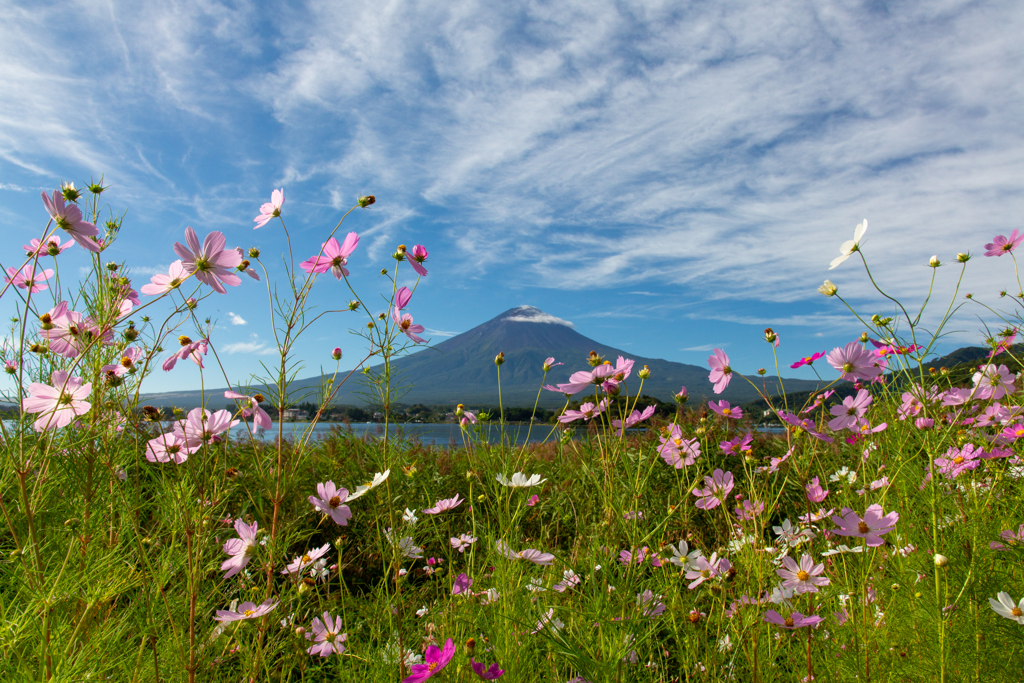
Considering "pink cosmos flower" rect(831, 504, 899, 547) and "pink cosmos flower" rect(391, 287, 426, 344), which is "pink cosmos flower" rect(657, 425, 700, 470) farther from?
"pink cosmos flower" rect(391, 287, 426, 344)

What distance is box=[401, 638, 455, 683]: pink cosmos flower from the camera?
955 mm

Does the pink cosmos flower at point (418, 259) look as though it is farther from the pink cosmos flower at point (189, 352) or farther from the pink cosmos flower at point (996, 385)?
the pink cosmos flower at point (996, 385)

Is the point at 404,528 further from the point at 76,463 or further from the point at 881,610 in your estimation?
the point at 881,610

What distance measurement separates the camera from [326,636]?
4.96ft

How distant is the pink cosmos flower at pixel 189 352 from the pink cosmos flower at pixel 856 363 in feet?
5.11

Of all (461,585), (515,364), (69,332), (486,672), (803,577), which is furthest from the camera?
(515,364)

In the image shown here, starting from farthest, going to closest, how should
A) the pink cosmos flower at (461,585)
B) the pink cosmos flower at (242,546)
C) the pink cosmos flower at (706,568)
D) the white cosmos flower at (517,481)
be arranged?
the pink cosmos flower at (706,568) → the pink cosmos flower at (461,585) → the white cosmos flower at (517,481) → the pink cosmos flower at (242,546)

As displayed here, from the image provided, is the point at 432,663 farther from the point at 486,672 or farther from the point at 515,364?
the point at 515,364

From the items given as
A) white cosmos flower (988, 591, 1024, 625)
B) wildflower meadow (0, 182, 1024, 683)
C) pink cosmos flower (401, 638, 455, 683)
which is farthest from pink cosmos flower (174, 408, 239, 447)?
white cosmos flower (988, 591, 1024, 625)

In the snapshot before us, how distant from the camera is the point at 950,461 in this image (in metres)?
1.61

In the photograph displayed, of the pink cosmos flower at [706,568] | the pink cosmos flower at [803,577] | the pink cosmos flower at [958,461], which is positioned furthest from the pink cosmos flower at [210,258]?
the pink cosmos flower at [958,461]

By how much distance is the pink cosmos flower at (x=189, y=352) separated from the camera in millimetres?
1234

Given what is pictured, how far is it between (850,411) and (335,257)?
140 cm

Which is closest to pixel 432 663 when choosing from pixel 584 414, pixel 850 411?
pixel 584 414
